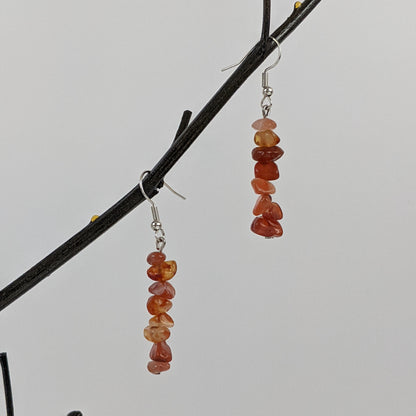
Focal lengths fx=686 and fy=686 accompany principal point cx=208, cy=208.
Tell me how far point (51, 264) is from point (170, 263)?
0.44ft

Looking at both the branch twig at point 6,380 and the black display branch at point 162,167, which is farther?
the branch twig at point 6,380

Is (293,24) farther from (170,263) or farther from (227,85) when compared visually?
(170,263)

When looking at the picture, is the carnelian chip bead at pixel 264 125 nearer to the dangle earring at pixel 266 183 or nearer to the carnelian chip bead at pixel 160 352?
the dangle earring at pixel 266 183

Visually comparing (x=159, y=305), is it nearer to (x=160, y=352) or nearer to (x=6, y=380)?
(x=160, y=352)

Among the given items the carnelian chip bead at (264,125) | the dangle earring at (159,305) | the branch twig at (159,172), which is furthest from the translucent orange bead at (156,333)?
the carnelian chip bead at (264,125)

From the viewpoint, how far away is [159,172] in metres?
0.67

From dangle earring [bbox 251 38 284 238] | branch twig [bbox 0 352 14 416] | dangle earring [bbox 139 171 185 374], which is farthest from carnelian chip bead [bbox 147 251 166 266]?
branch twig [bbox 0 352 14 416]

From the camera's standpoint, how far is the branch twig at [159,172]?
66cm

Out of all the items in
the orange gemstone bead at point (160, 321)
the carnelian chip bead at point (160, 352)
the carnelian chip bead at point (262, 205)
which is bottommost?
the carnelian chip bead at point (160, 352)

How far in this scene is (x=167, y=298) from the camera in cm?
75

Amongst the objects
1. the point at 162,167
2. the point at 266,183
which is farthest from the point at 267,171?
the point at 162,167

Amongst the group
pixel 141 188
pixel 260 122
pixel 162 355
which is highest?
pixel 260 122

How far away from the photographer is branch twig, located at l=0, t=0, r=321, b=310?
0.66 meters

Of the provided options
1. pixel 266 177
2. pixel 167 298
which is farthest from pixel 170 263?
pixel 266 177
